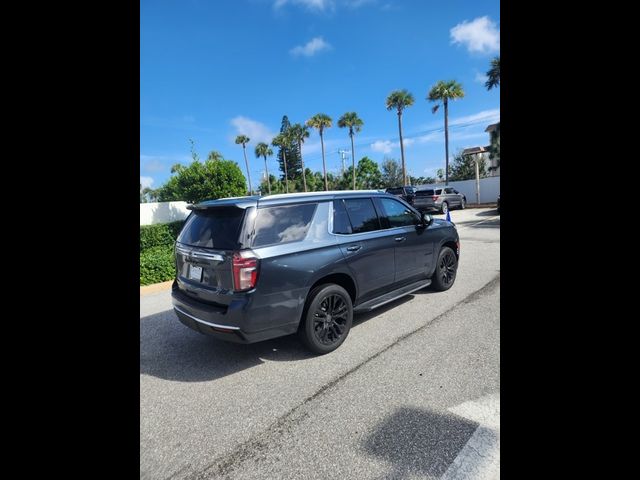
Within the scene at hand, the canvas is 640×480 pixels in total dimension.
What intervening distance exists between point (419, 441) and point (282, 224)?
225cm

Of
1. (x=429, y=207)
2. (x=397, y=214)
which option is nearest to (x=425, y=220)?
(x=397, y=214)

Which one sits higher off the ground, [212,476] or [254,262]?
[254,262]

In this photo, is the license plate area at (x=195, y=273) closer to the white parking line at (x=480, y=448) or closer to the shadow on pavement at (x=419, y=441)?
the shadow on pavement at (x=419, y=441)

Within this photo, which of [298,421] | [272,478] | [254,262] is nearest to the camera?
[272,478]

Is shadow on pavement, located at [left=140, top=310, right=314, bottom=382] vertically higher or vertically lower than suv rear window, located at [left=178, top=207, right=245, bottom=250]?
lower

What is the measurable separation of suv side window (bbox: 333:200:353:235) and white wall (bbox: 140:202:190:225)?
1724cm

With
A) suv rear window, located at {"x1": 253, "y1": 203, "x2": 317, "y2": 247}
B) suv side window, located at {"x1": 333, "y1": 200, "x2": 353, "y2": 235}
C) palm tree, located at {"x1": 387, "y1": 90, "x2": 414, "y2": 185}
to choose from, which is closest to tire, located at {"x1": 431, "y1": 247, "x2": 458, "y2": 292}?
suv side window, located at {"x1": 333, "y1": 200, "x2": 353, "y2": 235}

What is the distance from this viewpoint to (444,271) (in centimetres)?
→ 570

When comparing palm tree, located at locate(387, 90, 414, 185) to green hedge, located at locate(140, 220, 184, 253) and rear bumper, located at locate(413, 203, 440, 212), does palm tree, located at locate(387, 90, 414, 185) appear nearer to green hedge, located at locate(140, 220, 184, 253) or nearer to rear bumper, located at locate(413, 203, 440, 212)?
rear bumper, located at locate(413, 203, 440, 212)

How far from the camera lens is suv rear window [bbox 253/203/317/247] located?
3397 mm
